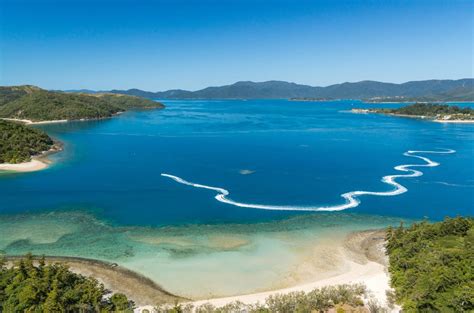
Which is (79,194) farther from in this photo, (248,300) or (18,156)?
(248,300)

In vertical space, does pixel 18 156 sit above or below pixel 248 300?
above

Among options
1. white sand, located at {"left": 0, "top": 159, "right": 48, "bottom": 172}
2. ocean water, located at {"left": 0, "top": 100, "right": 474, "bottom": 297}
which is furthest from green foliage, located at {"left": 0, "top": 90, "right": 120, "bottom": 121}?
white sand, located at {"left": 0, "top": 159, "right": 48, "bottom": 172}

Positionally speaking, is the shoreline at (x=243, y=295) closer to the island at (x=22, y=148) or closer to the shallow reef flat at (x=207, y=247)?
the shallow reef flat at (x=207, y=247)

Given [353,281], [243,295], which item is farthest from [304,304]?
[353,281]

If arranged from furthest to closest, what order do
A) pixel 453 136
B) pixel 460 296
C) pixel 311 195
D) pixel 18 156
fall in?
pixel 453 136 → pixel 18 156 → pixel 311 195 → pixel 460 296

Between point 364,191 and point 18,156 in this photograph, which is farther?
point 18,156

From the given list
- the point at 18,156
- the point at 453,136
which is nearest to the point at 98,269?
the point at 18,156
